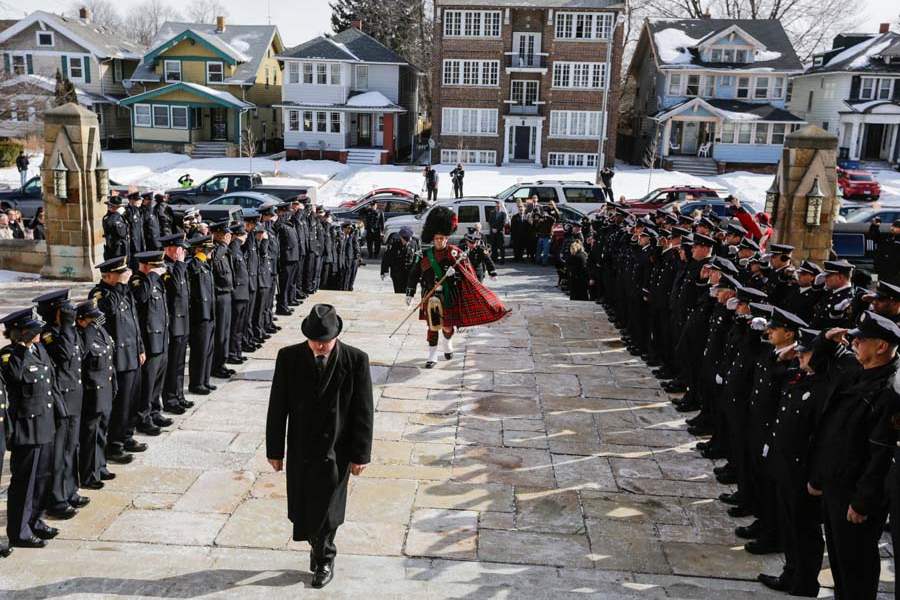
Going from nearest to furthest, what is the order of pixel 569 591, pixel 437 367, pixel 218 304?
pixel 569 591 → pixel 218 304 → pixel 437 367

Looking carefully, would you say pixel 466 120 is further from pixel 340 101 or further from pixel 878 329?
pixel 878 329

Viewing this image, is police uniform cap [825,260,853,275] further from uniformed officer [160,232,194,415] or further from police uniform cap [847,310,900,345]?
uniformed officer [160,232,194,415]

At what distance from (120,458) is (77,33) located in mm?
47457

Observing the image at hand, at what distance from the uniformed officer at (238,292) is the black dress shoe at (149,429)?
2.35 meters

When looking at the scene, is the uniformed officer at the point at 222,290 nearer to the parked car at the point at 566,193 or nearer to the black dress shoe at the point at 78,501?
the black dress shoe at the point at 78,501

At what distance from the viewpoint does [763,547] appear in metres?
6.67

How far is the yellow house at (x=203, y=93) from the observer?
149 ft

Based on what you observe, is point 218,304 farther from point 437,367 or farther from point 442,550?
point 442,550

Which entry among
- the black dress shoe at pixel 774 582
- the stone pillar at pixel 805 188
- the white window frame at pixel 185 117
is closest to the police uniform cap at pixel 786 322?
the black dress shoe at pixel 774 582

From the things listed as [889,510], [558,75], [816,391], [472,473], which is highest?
[558,75]

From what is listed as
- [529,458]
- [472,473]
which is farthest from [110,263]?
[529,458]

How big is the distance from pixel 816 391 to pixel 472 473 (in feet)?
11.1

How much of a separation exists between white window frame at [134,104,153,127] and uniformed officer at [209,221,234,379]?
38.6 meters

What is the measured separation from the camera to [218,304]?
34.0 ft
